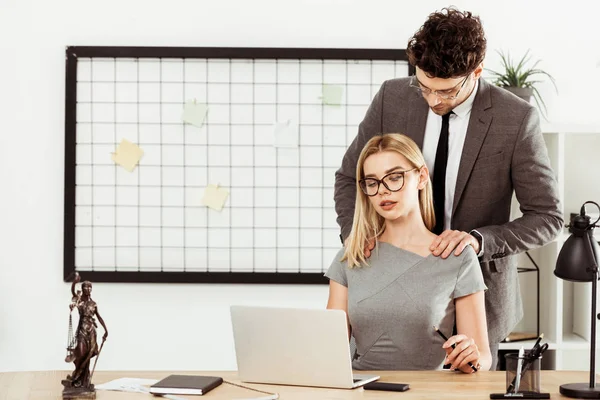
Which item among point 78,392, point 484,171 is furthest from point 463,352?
point 78,392

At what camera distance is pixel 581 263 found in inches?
64.7

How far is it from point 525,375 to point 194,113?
174 cm

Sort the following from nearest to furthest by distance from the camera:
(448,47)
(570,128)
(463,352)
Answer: (463,352) < (448,47) < (570,128)

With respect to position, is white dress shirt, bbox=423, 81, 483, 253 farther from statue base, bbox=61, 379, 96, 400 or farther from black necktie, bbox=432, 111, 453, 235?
statue base, bbox=61, 379, 96, 400

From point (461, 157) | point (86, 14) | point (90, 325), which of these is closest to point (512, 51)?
point (461, 157)

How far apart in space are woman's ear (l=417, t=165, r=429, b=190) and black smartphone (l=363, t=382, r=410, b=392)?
592 millimetres

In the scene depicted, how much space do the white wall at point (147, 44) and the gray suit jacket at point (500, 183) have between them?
2.75ft

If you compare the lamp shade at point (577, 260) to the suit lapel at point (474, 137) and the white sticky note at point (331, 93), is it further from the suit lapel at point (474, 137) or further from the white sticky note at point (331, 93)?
the white sticky note at point (331, 93)

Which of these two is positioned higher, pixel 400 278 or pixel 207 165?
pixel 207 165

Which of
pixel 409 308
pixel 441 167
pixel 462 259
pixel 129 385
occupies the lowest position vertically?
pixel 129 385

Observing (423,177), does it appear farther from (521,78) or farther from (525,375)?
(521,78)

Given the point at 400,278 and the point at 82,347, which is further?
the point at 400,278

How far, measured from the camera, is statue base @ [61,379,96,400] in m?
1.59

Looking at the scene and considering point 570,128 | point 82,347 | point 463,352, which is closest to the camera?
point 82,347
